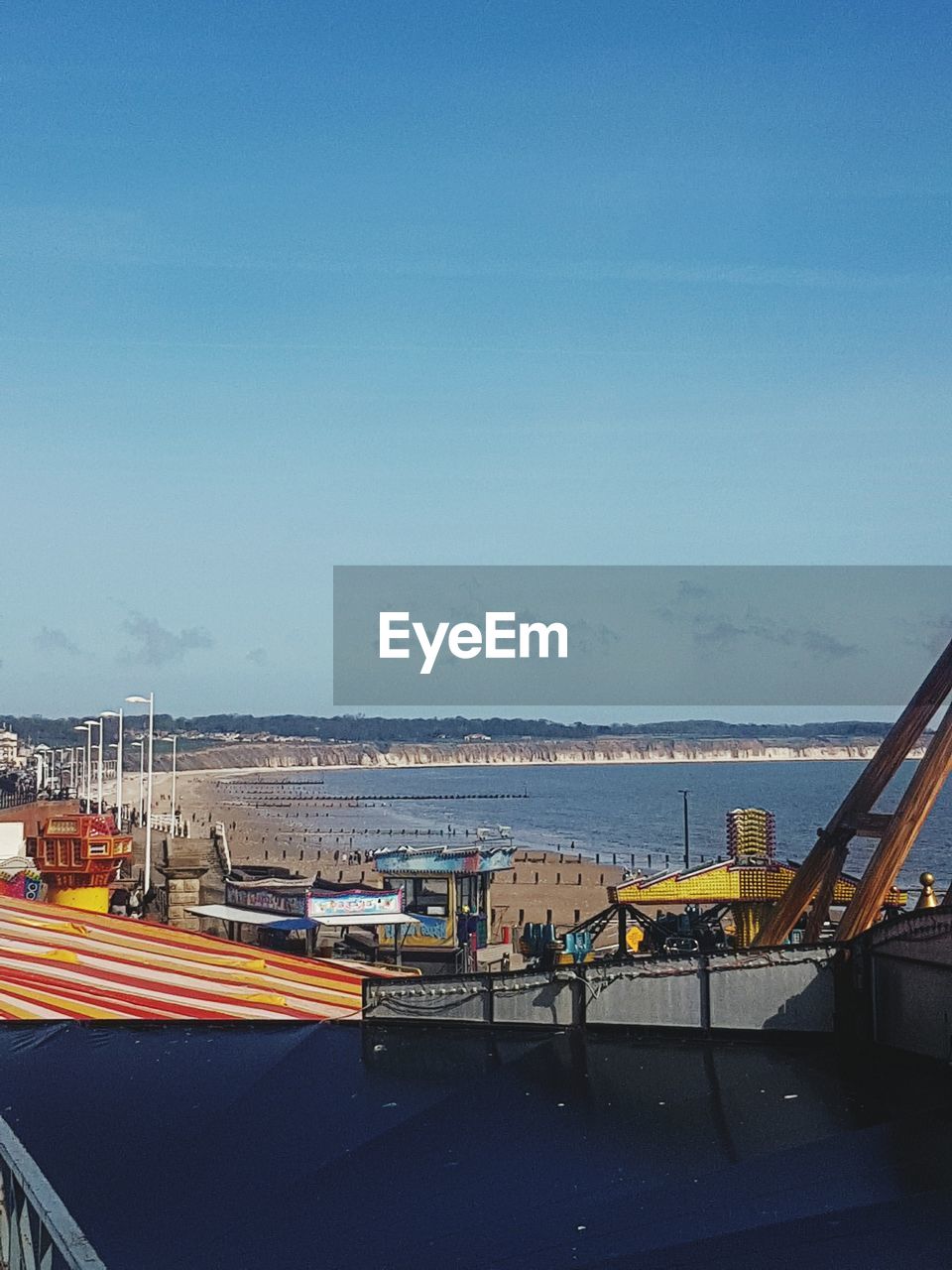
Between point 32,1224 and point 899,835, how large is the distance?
9.78 metres

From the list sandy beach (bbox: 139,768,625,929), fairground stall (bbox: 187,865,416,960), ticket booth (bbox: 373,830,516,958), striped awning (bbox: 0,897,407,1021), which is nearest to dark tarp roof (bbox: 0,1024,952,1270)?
striped awning (bbox: 0,897,407,1021)

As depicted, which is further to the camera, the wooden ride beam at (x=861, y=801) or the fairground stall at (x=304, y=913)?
the fairground stall at (x=304, y=913)

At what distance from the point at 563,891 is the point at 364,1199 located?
5900 centimetres

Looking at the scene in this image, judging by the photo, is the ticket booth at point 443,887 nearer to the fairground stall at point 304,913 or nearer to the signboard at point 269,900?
the fairground stall at point 304,913

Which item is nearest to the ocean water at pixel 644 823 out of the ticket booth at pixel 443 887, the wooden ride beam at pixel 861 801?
the ticket booth at pixel 443 887

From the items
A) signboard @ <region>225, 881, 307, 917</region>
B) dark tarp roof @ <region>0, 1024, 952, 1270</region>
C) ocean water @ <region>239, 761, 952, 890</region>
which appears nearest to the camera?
dark tarp roof @ <region>0, 1024, 952, 1270</region>

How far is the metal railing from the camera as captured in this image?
16.0ft

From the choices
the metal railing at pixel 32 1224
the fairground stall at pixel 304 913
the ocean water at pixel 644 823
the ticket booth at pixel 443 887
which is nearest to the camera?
the metal railing at pixel 32 1224

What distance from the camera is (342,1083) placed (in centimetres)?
1072

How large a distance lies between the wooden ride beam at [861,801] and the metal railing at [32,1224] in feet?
31.2

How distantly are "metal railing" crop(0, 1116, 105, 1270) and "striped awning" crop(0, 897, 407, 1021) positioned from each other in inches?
303

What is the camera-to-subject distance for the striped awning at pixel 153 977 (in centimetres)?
1366

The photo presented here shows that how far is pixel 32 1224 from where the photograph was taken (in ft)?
18.1

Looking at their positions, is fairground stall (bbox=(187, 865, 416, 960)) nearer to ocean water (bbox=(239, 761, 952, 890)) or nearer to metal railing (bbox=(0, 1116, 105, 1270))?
metal railing (bbox=(0, 1116, 105, 1270))
